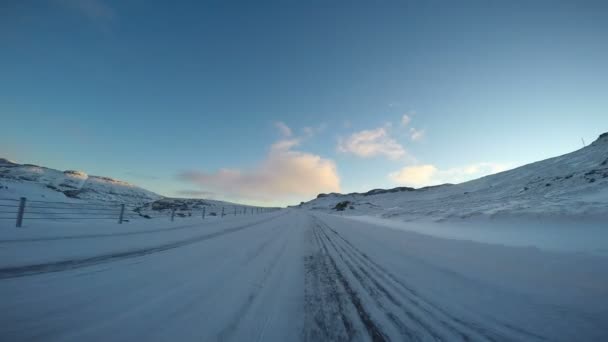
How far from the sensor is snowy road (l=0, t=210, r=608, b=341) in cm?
203

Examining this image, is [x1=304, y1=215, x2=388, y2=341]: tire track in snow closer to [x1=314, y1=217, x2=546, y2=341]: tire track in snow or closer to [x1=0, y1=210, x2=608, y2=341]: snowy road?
[x1=0, y1=210, x2=608, y2=341]: snowy road

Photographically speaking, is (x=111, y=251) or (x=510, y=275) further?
(x=111, y=251)

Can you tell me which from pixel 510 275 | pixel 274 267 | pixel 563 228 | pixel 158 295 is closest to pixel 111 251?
pixel 158 295

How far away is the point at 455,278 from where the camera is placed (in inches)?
146

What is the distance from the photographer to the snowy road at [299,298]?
2025mm

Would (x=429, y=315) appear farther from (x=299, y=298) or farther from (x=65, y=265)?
(x=65, y=265)

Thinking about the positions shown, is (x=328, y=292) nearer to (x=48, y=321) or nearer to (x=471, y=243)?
(x=48, y=321)

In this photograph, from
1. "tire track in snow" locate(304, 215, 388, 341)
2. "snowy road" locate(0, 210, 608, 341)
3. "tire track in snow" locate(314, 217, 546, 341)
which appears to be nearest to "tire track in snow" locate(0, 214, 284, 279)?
"snowy road" locate(0, 210, 608, 341)

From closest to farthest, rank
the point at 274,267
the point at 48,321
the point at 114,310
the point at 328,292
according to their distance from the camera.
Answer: the point at 48,321 < the point at 114,310 < the point at 328,292 < the point at 274,267

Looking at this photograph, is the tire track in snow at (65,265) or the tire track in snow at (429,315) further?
the tire track in snow at (65,265)

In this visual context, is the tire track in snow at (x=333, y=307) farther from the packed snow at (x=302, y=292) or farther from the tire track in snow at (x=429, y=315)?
the tire track in snow at (x=429, y=315)

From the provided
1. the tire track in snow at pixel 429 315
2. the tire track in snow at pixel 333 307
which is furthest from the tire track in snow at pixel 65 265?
the tire track in snow at pixel 429 315

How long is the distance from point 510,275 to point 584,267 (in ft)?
4.71

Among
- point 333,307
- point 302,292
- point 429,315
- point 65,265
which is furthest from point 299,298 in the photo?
point 65,265
